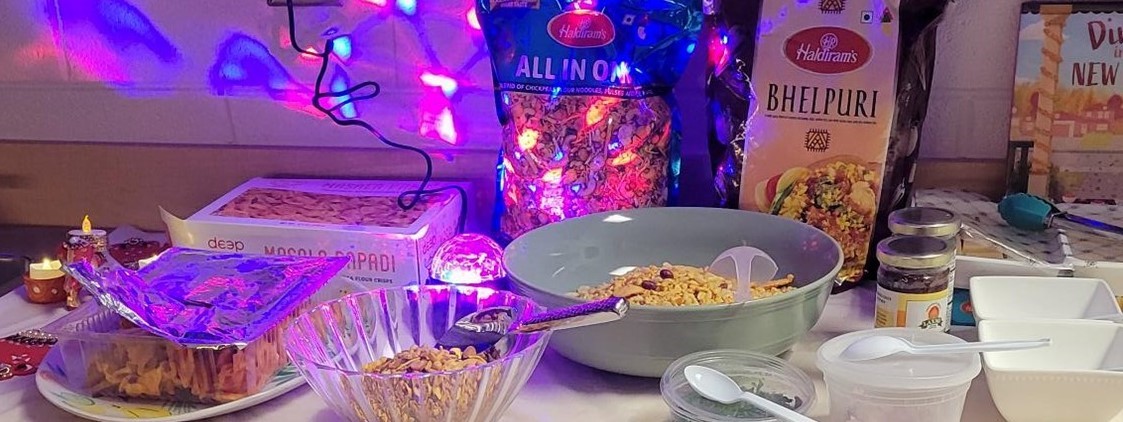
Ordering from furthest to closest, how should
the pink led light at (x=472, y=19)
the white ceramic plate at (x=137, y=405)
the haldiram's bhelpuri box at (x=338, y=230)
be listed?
1. the pink led light at (x=472, y=19)
2. the haldiram's bhelpuri box at (x=338, y=230)
3. the white ceramic plate at (x=137, y=405)

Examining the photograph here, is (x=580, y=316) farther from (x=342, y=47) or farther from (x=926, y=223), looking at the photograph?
(x=342, y=47)

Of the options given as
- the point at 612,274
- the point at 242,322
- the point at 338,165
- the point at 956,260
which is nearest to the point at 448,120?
the point at 338,165

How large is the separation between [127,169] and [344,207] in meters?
0.37

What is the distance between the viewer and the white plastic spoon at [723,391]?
2.53 ft

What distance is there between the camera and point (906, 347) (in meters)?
0.81

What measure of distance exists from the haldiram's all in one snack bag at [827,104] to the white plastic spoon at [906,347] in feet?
0.89

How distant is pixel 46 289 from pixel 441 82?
481 mm

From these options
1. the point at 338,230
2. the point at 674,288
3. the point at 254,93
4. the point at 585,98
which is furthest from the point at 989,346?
the point at 254,93

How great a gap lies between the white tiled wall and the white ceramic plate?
0.45 meters

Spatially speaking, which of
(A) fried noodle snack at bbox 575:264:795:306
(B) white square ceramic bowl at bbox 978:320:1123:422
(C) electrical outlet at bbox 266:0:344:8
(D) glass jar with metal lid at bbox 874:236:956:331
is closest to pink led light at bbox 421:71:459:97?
(C) electrical outlet at bbox 266:0:344:8

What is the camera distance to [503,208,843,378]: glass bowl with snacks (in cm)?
86

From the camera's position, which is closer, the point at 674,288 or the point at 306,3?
the point at 674,288

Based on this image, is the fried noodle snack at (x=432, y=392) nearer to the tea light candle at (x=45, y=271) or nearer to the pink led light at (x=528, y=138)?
the pink led light at (x=528, y=138)

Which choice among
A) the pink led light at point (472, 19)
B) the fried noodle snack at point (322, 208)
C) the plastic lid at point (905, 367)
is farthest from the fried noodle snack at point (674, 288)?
the pink led light at point (472, 19)
